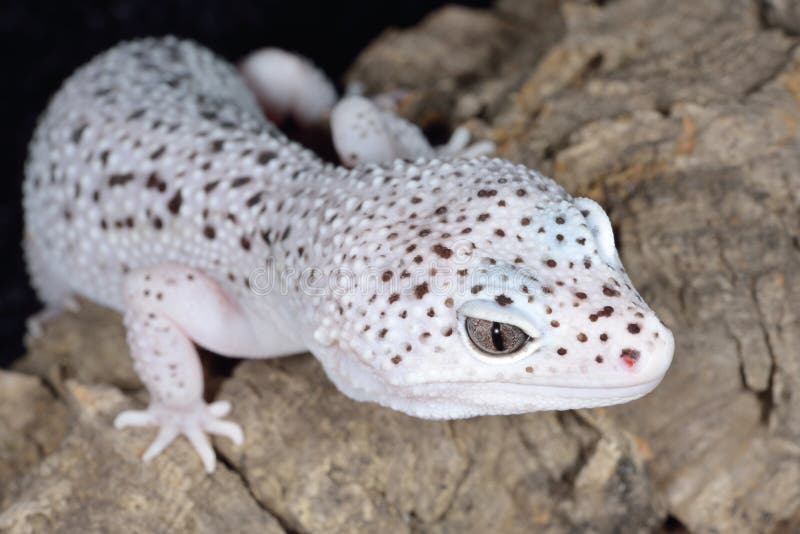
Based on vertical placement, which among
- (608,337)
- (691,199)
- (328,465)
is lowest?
(328,465)

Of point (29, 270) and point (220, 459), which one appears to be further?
point (29, 270)

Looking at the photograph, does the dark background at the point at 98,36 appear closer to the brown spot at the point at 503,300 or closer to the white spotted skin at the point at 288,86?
the white spotted skin at the point at 288,86

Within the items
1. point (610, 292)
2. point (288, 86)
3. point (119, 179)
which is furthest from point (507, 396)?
point (288, 86)

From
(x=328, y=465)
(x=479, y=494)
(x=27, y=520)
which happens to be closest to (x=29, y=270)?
(x=27, y=520)

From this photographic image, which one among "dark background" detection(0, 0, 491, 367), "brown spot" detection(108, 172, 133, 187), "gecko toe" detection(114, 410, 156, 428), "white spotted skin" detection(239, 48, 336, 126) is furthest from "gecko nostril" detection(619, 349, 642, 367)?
"dark background" detection(0, 0, 491, 367)

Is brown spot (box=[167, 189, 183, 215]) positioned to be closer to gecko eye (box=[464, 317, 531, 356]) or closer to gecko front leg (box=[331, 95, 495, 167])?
gecko front leg (box=[331, 95, 495, 167])

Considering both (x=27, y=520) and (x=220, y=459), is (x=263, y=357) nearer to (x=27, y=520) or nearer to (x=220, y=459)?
(x=220, y=459)

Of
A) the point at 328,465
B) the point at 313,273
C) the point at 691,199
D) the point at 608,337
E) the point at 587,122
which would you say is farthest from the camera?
the point at 587,122

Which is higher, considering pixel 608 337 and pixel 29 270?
pixel 608 337
